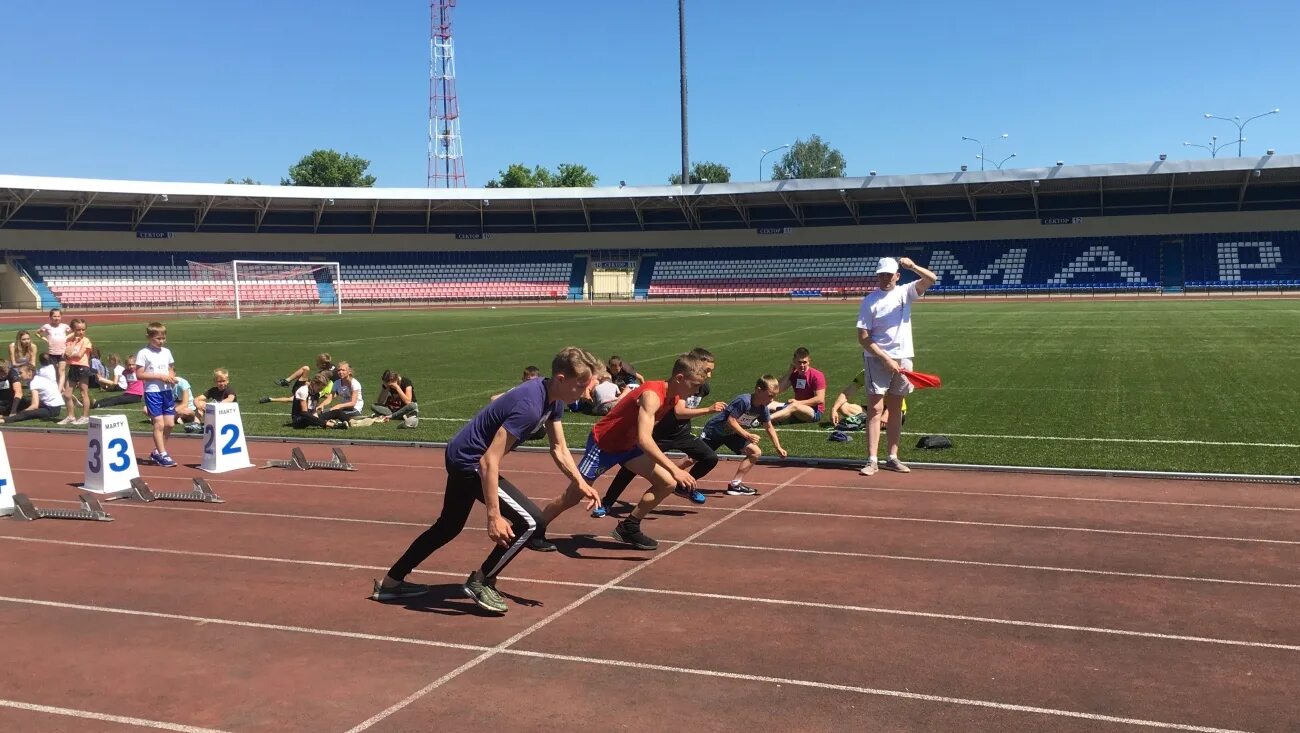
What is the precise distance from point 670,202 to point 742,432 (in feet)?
211

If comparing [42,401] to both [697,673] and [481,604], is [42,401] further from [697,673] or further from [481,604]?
[697,673]

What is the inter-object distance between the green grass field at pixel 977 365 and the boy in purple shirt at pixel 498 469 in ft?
21.3

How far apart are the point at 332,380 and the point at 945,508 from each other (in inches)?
417

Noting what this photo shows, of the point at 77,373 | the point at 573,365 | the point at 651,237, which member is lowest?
the point at 77,373

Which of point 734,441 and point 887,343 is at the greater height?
point 887,343

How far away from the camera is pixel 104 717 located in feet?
16.1

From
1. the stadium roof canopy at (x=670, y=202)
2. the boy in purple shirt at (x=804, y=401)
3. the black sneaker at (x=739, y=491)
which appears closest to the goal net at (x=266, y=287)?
the stadium roof canopy at (x=670, y=202)

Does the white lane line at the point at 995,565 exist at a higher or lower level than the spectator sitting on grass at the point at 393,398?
lower

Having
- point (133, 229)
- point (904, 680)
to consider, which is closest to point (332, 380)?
point (904, 680)

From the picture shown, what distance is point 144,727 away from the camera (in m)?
4.80

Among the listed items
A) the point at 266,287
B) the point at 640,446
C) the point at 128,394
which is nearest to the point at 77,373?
the point at 128,394

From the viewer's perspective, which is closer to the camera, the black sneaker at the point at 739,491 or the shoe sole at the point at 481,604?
the shoe sole at the point at 481,604

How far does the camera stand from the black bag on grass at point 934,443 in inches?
477

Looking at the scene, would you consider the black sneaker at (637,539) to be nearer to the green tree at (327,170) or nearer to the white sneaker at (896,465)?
the white sneaker at (896,465)
